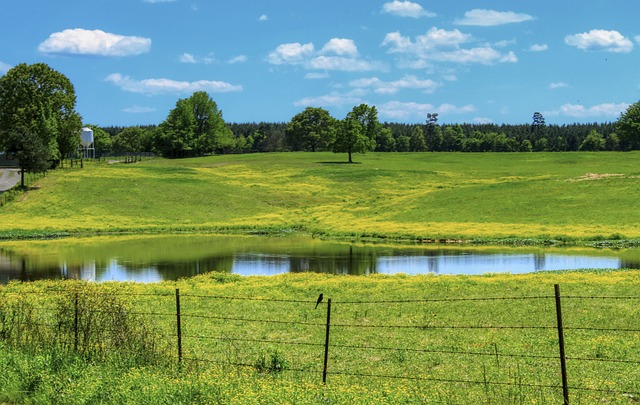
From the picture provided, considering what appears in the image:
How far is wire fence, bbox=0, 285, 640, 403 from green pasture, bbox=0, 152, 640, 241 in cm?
3427

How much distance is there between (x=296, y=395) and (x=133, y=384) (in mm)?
3196

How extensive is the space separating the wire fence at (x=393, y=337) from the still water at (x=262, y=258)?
14279mm

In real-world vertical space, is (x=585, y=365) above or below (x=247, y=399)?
below

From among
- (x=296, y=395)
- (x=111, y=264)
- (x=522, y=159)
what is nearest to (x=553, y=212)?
(x=111, y=264)

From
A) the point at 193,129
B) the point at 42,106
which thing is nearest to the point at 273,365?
the point at 42,106

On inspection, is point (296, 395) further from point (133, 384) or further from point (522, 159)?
point (522, 159)

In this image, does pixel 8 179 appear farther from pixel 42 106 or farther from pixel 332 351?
pixel 332 351

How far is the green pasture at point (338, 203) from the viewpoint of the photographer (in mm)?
61438

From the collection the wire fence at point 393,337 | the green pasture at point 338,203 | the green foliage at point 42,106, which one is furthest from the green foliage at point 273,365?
the green foliage at point 42,106

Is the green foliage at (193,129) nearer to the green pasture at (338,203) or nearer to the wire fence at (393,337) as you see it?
the green pasture at (338,203)

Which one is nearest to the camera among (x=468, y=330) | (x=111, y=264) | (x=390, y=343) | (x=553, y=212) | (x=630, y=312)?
(x=390, y=343)

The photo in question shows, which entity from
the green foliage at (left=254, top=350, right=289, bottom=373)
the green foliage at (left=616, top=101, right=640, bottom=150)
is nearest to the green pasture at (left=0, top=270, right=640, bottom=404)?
the green foliage at (left=254, top=350, right=289, bottom=373)

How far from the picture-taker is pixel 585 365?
51.4 ft

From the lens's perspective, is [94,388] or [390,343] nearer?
[94,388]
